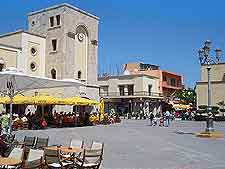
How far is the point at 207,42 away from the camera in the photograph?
2258 cm

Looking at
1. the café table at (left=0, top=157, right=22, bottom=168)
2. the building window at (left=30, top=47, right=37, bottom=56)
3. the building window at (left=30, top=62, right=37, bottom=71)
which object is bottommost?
the café table at (left=0, top=157, right=22, bottom=168)

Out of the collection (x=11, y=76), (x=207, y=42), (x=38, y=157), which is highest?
(x=207, y=42)

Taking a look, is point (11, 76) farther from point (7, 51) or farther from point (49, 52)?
point (49, 52)

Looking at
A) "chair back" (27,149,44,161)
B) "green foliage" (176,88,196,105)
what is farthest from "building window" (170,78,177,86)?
"chair back" (27,149,44,161)

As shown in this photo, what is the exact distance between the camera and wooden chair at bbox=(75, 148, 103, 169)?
9195mm

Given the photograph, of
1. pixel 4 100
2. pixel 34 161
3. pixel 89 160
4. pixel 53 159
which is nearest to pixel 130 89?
pixel 4 100

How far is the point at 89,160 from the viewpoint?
9578mm

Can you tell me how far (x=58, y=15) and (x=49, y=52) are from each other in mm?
4747

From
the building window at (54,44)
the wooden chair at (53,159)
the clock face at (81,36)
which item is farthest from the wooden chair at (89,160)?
the clock face at (81,36)

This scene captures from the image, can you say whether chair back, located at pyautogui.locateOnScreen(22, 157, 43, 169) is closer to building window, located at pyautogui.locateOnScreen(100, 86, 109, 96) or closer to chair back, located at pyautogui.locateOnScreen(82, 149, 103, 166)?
chair back, located at pyautogui.locateOnScreen(82, 149, 103, 166)

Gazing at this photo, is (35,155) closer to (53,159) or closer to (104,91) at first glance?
(53,159)

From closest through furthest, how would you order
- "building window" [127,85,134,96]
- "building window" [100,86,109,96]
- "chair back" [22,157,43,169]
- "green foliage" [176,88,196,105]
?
"chair back" [22,157,43,169] < "building window" [127,85,134,96] < "building window" [100,86,109,96] < "green foliage" [176,88,196,105]

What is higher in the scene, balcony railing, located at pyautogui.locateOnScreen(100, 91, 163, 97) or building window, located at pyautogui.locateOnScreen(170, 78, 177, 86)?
building window, located at pyautogui.locateOnScreen(170, 78, 177, 86)

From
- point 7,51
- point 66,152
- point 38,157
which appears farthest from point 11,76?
point 7,51
